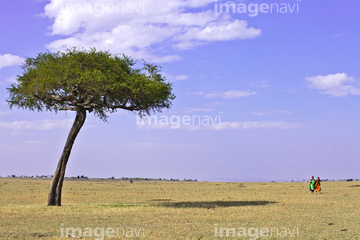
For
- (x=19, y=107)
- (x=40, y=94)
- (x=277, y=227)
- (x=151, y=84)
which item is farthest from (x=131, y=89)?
(x=277, y=227)

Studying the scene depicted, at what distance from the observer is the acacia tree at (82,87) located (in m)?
26.6

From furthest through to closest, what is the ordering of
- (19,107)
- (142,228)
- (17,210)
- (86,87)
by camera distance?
(19,107)
(86,87)
(17,210)
(142,228)

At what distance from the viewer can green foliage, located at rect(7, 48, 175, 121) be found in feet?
87.3

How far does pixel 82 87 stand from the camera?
27203 millimetres

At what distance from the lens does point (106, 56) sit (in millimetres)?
28172

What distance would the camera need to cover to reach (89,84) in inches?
1050

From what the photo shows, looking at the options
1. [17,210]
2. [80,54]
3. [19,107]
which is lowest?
[17,210]

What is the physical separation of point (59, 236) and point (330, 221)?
11902 millimetres

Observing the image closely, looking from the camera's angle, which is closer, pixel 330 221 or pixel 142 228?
pixel 142 228

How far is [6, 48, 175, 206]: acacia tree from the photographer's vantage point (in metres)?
26.6

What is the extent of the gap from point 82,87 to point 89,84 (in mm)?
798

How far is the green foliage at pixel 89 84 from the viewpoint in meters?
26.6

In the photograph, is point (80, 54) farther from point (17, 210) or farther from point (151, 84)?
point (17, 210)

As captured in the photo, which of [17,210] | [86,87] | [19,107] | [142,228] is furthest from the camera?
[19,107]
